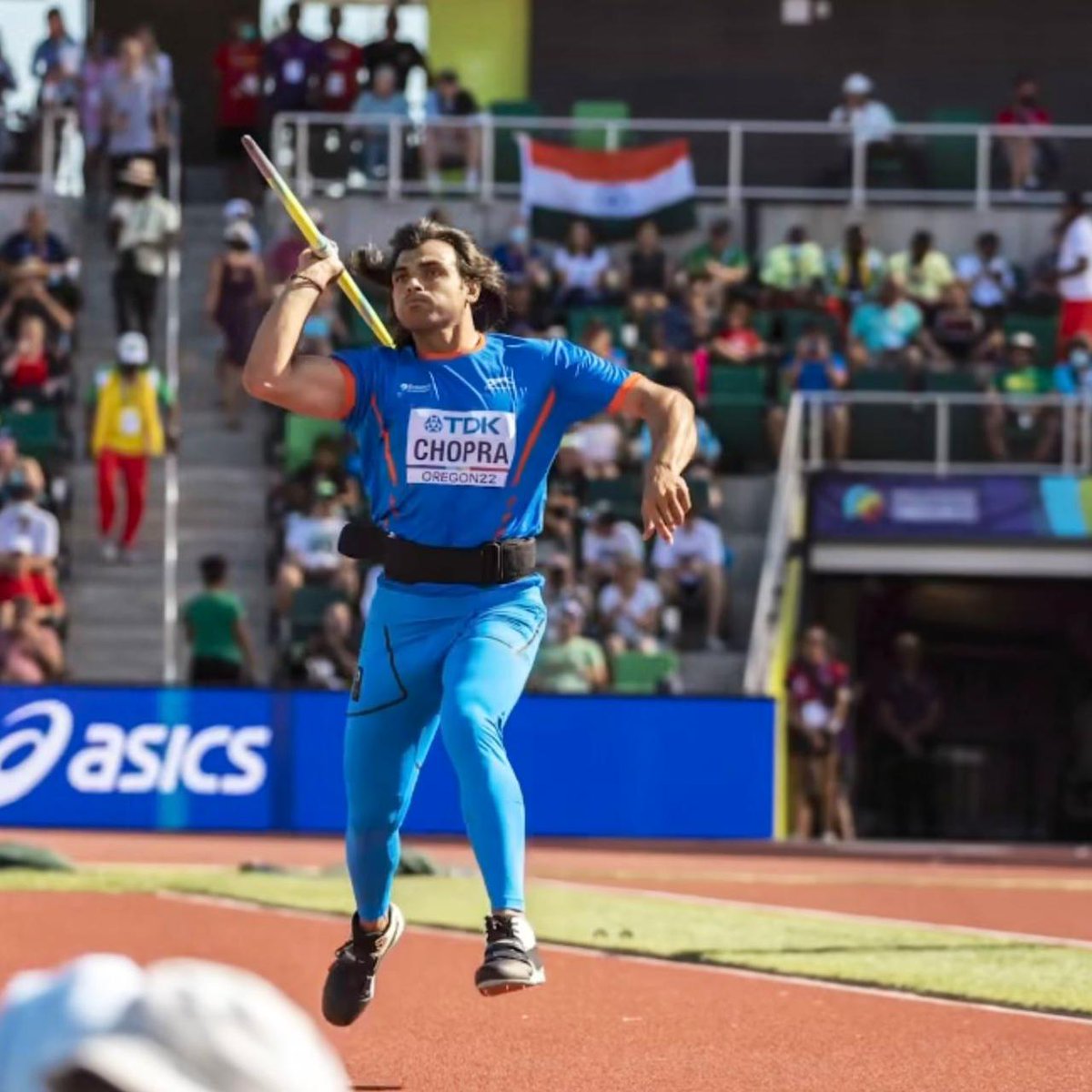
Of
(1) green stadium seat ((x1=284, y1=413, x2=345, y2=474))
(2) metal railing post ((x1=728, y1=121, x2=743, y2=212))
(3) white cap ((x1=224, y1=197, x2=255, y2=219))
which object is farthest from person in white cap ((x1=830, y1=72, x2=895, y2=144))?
(1) green stadium seat ((x1=284, y1=413, x2=345, y2=474))

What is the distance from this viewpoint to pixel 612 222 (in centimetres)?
2492

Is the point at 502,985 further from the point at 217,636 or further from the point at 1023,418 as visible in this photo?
the point at 1023,418

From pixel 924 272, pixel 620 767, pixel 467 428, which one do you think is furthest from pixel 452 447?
pixel 924 272

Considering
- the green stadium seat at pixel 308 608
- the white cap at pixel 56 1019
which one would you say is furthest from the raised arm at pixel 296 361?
the green stadium seat at pixel 308 608

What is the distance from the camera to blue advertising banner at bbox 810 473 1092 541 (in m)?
22.1

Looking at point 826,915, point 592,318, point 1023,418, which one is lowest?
point 826,915

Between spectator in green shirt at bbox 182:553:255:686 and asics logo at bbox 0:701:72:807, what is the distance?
1.22 m

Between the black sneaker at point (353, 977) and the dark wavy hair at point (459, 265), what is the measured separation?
1453 millimetres

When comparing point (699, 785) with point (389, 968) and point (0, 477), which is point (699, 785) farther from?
point (389, 968)

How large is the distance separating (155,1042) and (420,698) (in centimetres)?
459

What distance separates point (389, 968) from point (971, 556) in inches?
548

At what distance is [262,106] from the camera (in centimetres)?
2609

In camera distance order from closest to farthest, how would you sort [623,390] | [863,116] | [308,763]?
[623,390], [308,763], [863,116]

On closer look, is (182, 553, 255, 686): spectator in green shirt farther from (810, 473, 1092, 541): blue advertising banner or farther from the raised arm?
the raised arm
